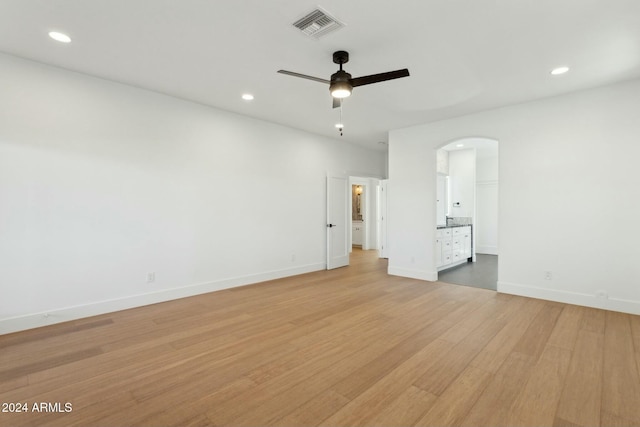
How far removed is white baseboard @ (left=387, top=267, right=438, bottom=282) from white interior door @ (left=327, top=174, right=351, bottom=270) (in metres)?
1.32

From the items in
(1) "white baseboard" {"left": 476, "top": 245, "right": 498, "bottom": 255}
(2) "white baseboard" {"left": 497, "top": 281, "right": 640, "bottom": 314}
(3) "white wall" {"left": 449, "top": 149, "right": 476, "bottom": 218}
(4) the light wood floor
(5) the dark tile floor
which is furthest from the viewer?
(1) "white baseboard" {"left": 476, "top": 245, "right": 498, "bottom": 255}

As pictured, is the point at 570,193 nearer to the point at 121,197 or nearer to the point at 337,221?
the point at 337,221

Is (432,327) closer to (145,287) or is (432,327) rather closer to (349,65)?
(349,65)

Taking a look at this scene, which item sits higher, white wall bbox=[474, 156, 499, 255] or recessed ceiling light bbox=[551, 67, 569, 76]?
recessed ceiling light bbox=[551, 67, 569, 76]

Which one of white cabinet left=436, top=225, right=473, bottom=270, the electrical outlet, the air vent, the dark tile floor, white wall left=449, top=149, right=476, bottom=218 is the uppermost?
the air vent

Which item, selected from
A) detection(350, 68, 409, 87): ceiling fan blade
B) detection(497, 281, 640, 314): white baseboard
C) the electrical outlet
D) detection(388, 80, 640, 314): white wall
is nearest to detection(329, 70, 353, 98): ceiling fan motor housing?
detection(350, 68, 409, 87): ceiling fan blade

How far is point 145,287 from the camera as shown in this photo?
13.5 ft

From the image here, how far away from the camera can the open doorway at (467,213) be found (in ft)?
20.1

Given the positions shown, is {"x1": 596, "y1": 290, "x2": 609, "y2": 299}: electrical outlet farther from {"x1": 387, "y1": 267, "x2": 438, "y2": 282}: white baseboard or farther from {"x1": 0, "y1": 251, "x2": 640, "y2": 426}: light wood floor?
{"x1": 387, "y1": 267, "x2": 438, "y2": 282}: white baseboard

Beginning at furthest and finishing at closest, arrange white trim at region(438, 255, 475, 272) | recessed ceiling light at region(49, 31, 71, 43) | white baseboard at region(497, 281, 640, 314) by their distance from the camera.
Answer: white trim at region(438, 255, 475, 272) → white baseboard at region(497, 281, 640, 314) → recessed ceiling light at region(49, 31, 71, 43)

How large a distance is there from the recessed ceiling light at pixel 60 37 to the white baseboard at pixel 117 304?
3.00 meters

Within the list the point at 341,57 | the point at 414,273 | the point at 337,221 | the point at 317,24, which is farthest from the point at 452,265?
the point at 317,24

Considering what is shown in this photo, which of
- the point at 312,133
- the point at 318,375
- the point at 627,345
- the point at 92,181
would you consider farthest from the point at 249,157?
the point at 627,345

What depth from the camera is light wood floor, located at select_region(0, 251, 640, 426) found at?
192 cm
